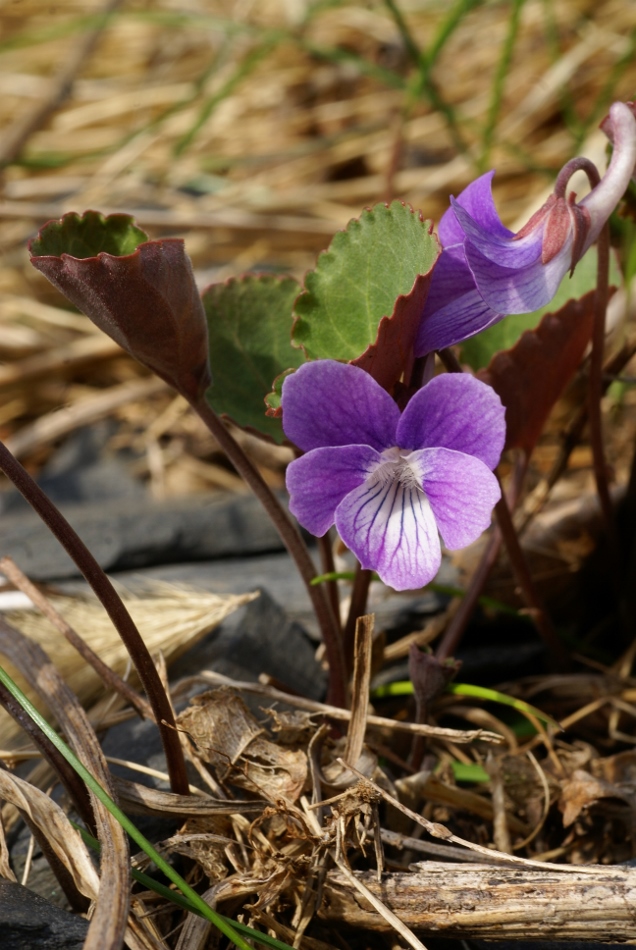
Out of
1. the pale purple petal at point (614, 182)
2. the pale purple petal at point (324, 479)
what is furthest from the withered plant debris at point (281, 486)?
the pale purple petal at point (614, 182)

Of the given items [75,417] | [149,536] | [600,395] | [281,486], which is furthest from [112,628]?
[75,417]

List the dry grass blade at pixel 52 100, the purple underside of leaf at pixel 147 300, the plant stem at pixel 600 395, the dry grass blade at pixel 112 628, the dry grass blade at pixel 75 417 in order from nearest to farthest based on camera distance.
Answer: the purple underside of leaf at pixel 147 300 < the plant stem at pixel 600 395 < the dry grass blade at pixel 112 628 < the dry grass blade at pixel 75 417 < the dry grass blade at pixel 52 100

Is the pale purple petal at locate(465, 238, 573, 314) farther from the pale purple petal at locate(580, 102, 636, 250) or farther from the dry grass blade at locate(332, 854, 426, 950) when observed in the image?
the dry grass blade at locate(332, 854, 426, 950)

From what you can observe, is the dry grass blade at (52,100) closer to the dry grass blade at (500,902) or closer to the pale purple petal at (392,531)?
the pale purple petal at (392,531)

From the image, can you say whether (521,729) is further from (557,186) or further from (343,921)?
(557,186)

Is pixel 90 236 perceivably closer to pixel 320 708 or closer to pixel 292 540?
pixel 292 540

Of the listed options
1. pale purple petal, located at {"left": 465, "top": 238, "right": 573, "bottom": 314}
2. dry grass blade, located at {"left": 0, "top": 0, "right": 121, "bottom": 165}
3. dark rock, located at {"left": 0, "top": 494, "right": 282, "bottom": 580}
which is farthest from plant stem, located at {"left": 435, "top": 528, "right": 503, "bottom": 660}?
dry grass blade, located at {"left": 0, "top": 0, "right": 121, "bottom": 165}
